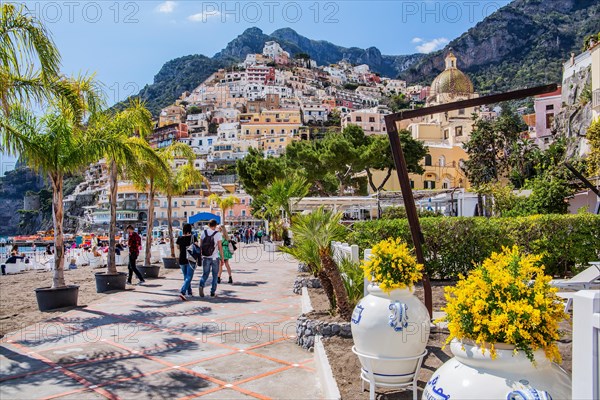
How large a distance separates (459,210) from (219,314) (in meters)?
17.6

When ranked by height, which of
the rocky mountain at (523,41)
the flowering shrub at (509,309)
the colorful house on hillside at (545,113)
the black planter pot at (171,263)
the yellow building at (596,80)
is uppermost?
the rocky mountain at (523,41)

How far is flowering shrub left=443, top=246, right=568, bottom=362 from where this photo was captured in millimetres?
2457

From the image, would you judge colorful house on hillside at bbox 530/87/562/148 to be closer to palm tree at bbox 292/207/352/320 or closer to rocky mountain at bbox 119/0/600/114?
palm tree at bbox 292/207/352/320

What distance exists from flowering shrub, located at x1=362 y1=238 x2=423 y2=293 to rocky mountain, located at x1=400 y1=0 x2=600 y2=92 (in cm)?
13026

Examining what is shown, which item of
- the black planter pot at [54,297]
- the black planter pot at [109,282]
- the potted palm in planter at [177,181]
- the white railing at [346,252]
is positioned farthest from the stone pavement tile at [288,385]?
the potted palm in planter at [177,181]

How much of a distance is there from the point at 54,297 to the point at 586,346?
9.39 metres

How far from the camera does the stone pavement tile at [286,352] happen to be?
19.6ft

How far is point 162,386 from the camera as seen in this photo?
16.1 ft

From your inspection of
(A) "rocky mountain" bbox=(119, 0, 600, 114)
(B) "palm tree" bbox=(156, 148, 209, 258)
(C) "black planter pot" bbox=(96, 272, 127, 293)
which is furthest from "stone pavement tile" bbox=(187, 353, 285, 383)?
(A) "rocky mountain" bbox=(119, 0, 600, 114)

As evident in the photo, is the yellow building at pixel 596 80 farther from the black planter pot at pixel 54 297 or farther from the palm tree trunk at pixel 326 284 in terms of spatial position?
the black planter pot at pixel 54 297

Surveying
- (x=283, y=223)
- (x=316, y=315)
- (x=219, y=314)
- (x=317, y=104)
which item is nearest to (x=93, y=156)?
(x=219, y=314)

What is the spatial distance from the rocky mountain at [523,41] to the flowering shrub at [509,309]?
5174 inches

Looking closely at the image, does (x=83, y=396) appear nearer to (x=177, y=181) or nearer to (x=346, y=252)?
(x=346, y=252)

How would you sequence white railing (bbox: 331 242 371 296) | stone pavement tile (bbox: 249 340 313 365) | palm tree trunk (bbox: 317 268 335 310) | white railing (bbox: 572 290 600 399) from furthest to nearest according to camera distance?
1. white railing (bbox: 331 242 371 296)
2. palm tree trunk (bbox: 317 268 335 310)
3. stone pavement tile (bbox: 249 340 313 365)
4. white railing (bbox: 572 290 600 399)
